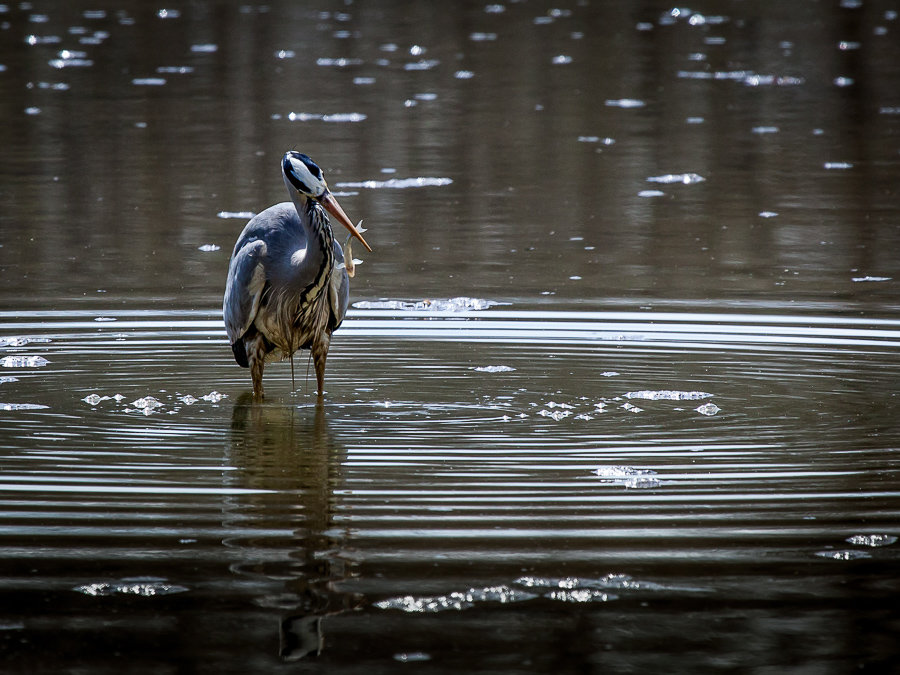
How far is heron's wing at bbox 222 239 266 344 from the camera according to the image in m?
8.85

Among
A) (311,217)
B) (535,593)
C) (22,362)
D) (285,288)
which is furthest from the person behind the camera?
(22,362)

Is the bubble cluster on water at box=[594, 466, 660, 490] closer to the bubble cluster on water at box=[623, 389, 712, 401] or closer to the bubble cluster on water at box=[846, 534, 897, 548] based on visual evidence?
the bubble cluster on water at box=[846, 534, 897, 548]

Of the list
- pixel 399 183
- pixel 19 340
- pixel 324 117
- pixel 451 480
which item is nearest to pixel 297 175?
pixel 451 480

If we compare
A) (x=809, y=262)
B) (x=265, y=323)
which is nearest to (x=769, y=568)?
(x=265, y=323)

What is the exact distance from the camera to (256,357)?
9047mm

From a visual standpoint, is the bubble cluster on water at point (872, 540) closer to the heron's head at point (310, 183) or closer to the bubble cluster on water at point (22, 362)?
the heron's head at point (310, 183)

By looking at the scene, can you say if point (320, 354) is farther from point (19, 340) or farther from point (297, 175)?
point (19, 340)

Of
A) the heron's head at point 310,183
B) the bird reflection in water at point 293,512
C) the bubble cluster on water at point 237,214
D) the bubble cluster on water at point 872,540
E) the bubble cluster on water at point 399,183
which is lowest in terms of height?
the bubble cluster on water at point 872,540

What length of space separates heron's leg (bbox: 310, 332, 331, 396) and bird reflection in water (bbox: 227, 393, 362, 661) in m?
0.32

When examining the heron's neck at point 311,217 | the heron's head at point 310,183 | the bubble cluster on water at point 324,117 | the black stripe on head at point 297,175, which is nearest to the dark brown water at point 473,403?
the bubble cluster on water at point 324,117

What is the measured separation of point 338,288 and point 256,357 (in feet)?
2.04

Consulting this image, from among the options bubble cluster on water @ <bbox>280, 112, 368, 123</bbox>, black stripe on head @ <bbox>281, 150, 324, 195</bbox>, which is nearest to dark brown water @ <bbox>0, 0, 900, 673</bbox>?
bubble cluster on water @ <bbox>280, 112, 368, 123</bbox>

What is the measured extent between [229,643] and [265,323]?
425cm

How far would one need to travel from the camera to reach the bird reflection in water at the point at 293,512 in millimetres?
5043
